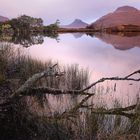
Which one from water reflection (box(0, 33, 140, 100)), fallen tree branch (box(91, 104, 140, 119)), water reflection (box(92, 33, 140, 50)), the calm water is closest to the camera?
fallen tree branch (box(91, 104, 140, 119))

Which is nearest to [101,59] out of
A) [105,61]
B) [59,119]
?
[105,61]

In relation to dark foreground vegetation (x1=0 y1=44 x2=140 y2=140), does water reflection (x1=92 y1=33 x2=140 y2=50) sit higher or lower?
Result: lower

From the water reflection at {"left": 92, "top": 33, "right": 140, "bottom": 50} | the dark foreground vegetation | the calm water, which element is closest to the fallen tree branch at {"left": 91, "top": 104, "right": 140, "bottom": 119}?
the dark foreground vegetation

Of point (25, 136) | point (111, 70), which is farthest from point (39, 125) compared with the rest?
point (111, 70)

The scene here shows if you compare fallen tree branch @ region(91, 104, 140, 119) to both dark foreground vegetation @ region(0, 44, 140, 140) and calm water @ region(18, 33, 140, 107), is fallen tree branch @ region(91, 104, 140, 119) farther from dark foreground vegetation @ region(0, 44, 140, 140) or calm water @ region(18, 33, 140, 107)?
calm water @ region(18, 33, 140, 107)

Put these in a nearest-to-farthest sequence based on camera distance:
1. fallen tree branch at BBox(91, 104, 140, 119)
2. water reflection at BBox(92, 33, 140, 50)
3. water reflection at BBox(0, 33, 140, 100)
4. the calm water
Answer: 1. fallen tree branch at BBox(91, 104, 140, 119)
2. the calm water
3. water reflection at BBox(0, 33, 140, 100)
4. water reflection at BBox(92, 33, 140, 50)

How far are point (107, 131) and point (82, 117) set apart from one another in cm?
52

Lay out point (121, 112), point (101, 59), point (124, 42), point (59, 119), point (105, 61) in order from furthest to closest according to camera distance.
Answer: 1. point (124, 42)
2. point (101, 59)
3. point (105, 61)
4. point (59, 119)
5. point (121, 112)

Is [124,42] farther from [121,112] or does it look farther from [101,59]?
[121,112]

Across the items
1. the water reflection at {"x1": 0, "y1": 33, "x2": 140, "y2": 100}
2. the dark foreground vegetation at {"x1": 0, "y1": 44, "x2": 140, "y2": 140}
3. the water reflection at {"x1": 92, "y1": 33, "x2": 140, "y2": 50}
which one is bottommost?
the water reflection at {"x1": 92, "y1": 33, "x2": 140, "y2": 50}

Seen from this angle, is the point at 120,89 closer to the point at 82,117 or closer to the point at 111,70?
the point at 82,117

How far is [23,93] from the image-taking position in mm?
5512

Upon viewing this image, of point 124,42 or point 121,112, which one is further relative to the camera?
point 124,42

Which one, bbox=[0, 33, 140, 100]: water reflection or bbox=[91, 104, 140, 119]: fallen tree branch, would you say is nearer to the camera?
bbox=[91, 104, 140, 119]: fallen tree branch
